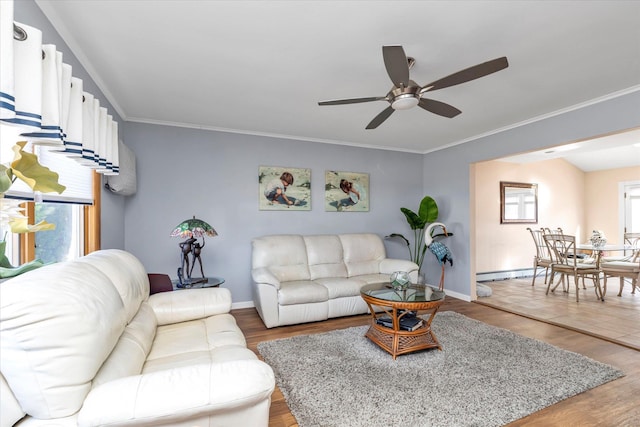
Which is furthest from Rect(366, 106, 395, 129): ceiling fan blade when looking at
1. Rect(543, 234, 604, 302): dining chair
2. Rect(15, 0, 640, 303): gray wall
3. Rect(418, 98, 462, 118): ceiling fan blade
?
Rect(543, 234, 604, 302): dining chair

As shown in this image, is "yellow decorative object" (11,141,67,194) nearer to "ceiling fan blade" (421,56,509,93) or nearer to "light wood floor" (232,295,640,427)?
"light wood floor" (232,295,640,427)

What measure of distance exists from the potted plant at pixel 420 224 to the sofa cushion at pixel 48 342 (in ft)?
13.9

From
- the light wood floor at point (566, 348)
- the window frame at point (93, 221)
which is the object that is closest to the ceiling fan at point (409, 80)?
the light wood floor at point (566, 348)

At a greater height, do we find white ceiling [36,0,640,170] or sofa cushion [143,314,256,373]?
white ceiling [36,0,640,170]

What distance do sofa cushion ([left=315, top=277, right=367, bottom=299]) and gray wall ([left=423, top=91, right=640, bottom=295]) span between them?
192 cm

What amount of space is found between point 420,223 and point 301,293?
98.1 inches

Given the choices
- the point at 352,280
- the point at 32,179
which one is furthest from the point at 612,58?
the point at 32,179

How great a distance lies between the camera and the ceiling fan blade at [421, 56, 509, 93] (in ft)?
5.66

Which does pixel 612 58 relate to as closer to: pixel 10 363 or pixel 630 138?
pixel 630 138

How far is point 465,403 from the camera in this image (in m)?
1.96

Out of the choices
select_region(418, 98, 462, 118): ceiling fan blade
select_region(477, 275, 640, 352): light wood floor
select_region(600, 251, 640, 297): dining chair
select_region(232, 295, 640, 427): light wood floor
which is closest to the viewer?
select_region(232, 295, 640, 427): light wood floor

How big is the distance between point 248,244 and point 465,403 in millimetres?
3137

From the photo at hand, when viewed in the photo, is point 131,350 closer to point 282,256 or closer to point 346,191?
point 282,256

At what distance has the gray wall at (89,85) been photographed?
5.27 ft
